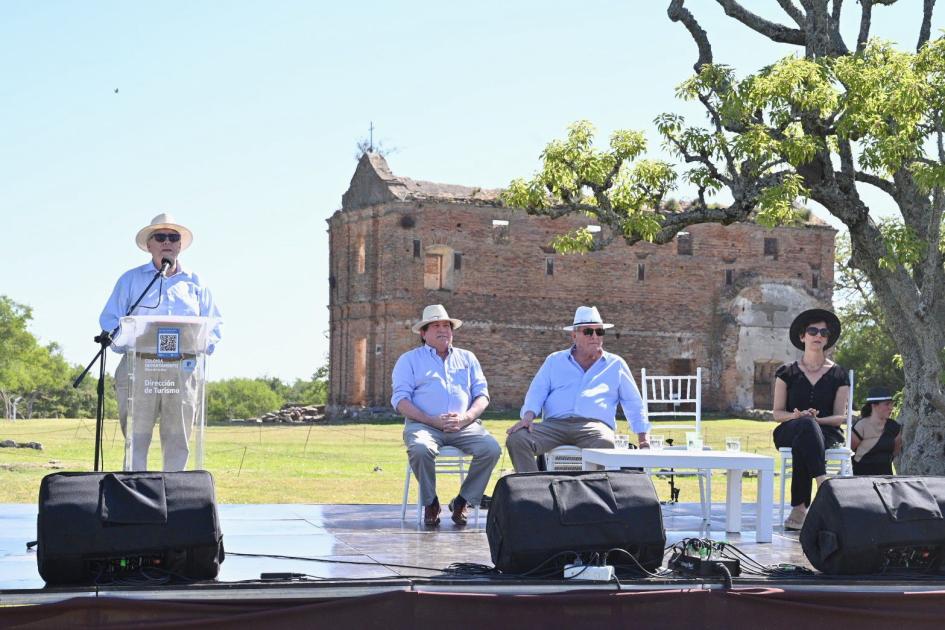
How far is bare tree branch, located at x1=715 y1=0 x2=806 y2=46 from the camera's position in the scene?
1359 cm

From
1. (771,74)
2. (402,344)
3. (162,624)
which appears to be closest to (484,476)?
(162,624)

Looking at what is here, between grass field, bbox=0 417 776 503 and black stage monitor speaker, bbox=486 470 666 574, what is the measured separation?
3.06 m

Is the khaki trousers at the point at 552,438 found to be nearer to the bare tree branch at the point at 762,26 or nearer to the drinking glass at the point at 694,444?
the drinking glass at the point at 694,444

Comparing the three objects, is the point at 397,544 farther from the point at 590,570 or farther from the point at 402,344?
the point at 402,344

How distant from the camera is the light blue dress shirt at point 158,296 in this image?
7.91 meters

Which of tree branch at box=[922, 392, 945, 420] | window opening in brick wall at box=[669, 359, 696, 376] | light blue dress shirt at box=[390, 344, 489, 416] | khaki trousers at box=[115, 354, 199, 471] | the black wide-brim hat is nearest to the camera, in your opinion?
khaki trousers at box=[115, 354, 199, 471]

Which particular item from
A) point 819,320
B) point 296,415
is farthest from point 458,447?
point 296,415

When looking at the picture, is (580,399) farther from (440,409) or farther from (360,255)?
(360,255)

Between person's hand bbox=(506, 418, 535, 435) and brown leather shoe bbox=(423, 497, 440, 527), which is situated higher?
person's hand bbox=(506, 418, 535, 435)

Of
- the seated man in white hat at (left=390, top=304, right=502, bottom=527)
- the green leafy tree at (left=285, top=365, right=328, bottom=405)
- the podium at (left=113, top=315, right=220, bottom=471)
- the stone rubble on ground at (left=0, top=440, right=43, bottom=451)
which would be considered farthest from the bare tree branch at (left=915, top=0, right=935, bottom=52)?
the green leafy tree at (left=285, top=365, right=328, bottom=405)

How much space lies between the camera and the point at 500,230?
43.0 meters

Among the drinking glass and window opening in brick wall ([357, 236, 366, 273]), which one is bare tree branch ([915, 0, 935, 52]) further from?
window opening in brick wall ([357, 236, 366, 273])

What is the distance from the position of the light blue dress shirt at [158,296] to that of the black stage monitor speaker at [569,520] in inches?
113

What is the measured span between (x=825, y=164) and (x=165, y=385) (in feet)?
25.3
